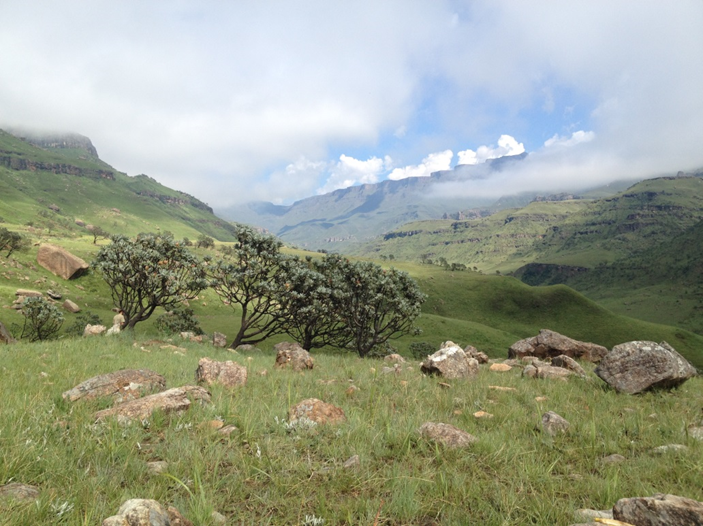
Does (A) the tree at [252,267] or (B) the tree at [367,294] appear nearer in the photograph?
(A) the tree at [252,267]

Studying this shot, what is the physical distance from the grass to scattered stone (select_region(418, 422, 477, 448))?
0.15 metres

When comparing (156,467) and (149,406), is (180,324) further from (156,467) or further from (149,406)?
(156,467)

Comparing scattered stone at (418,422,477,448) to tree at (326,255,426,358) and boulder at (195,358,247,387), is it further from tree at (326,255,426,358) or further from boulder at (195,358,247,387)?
tree at (326,255,426,358)

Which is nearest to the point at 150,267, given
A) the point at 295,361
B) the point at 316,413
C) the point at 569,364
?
the point at 295,361

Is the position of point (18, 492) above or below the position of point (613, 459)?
above

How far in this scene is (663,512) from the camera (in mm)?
3082

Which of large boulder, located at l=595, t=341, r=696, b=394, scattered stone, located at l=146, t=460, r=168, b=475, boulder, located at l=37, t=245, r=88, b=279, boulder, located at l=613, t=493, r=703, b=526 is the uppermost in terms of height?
boulder, located at l=613, t=493, r=703, b=526

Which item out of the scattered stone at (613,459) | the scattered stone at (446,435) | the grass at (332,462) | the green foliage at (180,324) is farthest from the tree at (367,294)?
the scattered stone at (613,459)

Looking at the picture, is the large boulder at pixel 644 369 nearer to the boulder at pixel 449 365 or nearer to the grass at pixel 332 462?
the grass at pixel 332 462

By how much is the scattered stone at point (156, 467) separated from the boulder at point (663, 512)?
17.1 ft

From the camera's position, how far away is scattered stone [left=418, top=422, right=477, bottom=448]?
546 cm

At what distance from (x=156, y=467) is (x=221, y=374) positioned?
4.92 metres

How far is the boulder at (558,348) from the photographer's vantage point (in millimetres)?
23961

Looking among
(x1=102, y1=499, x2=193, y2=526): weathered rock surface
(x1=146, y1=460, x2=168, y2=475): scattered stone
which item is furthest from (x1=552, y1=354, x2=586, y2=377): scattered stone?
(x1=102, y1=499, x2=193, y2=526): weathered rock surface
